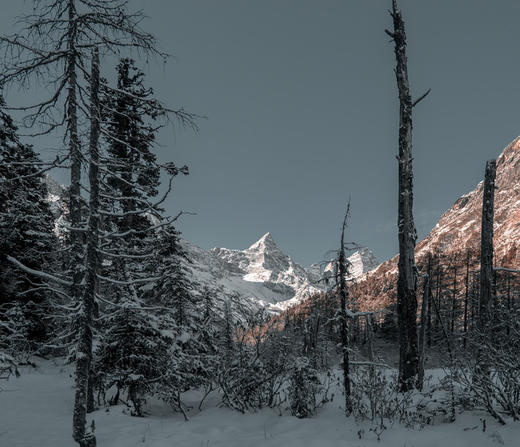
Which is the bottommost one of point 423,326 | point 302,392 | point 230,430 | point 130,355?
point 230,430

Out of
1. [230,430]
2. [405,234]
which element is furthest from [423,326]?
[230,430]

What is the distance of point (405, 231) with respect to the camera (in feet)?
26.3

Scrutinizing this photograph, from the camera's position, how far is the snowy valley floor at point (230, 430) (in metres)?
4.73

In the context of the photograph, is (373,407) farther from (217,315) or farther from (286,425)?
(217,315)

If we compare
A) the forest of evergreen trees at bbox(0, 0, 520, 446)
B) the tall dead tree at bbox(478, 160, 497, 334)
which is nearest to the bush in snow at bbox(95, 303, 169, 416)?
the forest of evergreen trees at bbox(0, 0, 520, 446)

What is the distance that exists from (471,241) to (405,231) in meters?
144

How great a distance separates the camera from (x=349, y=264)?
761 cm

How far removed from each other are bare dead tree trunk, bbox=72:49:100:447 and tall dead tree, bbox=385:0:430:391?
6.51 metres

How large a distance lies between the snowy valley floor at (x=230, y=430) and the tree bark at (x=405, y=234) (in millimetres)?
1934

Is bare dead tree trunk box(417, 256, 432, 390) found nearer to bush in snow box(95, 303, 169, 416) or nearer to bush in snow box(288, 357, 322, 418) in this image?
bush in snow box(288, 357, 322, 418)

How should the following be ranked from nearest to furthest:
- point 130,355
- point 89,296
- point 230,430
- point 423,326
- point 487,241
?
1. point 89,296
2. point 230,430
3. point 130,355
4. point 487,241
5. point 423,326

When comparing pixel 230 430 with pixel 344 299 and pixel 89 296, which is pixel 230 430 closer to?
pixel 344 299

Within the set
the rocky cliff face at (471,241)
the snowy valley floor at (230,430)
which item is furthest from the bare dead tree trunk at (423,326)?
the rocky cliff face at (471,241)

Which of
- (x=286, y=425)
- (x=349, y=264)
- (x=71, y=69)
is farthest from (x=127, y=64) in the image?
(x=286, y=425)
